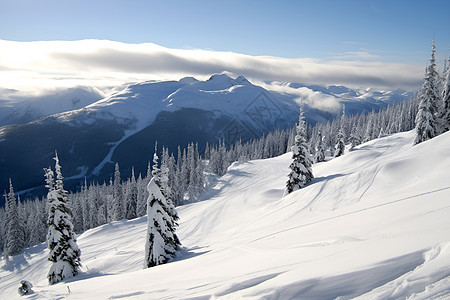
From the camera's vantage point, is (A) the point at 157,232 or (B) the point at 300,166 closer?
(A) the point at 157,232

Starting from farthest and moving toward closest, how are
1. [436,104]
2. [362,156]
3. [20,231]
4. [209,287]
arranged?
[20,231], [362,156], [436,104], [209,287]

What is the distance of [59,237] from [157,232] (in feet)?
32.6

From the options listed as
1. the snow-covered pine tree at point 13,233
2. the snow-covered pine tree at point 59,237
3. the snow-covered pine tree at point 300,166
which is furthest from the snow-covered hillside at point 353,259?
the snow-covered pine tree at point 13,233

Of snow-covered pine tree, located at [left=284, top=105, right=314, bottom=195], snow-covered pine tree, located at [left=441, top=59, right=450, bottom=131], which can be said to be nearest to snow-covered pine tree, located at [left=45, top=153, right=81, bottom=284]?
snow-covered pine tree, located at [left=284, top=105, right=314, bottom=195]

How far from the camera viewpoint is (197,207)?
4434 centimetres

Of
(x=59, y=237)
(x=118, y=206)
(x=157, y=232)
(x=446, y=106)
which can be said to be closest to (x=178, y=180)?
(x=118, y=206)

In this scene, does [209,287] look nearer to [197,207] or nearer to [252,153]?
[197,207]

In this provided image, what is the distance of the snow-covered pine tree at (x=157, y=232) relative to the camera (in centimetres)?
1892

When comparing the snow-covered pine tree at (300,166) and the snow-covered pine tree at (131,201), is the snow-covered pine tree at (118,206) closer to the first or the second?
the snow-covered pine tree at (131,201)

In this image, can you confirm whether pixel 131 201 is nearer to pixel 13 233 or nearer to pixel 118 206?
pixel 118 206

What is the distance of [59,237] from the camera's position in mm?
22359

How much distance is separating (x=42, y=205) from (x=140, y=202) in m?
34.1

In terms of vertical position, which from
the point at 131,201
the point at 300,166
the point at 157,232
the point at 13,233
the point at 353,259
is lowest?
the point at 131,201

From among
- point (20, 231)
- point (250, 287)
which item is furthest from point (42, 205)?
point (250, 287)
